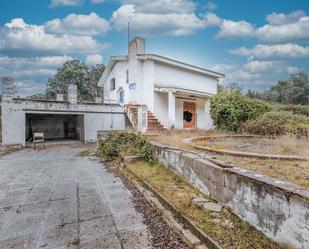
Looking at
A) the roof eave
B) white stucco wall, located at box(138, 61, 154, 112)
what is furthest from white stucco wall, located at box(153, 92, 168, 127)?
the roof eave

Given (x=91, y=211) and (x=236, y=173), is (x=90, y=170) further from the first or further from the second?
(x=236, y=173)

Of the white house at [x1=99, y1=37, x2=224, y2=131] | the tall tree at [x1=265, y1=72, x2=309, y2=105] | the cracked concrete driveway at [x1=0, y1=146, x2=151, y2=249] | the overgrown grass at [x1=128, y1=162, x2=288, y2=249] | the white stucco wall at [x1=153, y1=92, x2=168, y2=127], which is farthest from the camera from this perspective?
the tall tree at [x1=265, y1=72, x2=309, y2=105]

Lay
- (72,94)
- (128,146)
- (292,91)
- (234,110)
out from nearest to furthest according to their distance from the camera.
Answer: (128,146) < (234,110) < (72,94) < (292,91)

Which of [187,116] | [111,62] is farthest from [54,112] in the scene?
[187,116]

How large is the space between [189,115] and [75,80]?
17.7 m

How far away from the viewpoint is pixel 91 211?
3.42 meters

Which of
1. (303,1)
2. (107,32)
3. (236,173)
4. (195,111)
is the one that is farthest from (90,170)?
(107,32)

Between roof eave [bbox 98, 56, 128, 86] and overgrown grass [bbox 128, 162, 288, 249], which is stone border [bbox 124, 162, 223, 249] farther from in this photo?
roof eave [bbox 98, 56, 128, 86]

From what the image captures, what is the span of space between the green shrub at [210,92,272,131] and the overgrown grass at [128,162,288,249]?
7.89m

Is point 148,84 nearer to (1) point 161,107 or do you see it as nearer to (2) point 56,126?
(1) point 161,107

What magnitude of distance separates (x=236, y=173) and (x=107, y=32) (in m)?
19.9

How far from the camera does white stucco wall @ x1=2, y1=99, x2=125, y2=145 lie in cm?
1155

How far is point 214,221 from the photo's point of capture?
2.58m

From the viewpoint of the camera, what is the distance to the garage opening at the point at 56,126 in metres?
15.8
